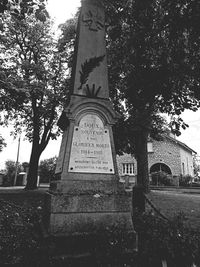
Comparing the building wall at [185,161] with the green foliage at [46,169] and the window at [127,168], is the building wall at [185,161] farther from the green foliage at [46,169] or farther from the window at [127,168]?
the green foliage at [46,169]

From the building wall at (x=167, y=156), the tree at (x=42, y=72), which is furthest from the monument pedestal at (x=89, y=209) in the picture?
the building wall at (x=167, y=156)

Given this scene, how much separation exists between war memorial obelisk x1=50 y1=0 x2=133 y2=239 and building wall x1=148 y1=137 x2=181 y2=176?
26427 millimetres

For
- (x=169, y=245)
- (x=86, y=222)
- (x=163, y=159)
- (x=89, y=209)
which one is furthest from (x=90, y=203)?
(x=163, y=159)

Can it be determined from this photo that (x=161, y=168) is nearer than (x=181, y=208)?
No

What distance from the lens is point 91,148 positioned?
12.6 ft

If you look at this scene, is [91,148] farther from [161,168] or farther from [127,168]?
[161,168]

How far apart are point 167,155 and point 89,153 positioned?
27.6 m

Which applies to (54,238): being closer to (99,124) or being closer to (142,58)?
(99,124)

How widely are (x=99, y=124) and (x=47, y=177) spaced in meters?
31.3

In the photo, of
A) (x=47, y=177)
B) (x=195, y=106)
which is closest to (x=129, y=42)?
(x=195, y=106)

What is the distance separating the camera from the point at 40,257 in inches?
111

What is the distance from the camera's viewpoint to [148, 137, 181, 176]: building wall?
29.4 metres

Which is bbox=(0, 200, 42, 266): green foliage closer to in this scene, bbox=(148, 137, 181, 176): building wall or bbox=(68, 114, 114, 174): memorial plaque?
bbox=(68, 114, 114, 174): memorial plaque

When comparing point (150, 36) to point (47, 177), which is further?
point (47, 177)
